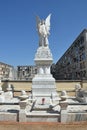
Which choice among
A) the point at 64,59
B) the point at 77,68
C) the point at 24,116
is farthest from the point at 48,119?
the point at 64,59

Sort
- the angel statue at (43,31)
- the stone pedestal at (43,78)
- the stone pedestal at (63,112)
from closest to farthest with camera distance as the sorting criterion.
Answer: the stone pedestal at (63,112) → the stone pedestal at (43,78) → the angel statue at (43,31)

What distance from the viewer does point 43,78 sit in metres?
26.9

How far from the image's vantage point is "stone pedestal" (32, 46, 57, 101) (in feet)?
86.9

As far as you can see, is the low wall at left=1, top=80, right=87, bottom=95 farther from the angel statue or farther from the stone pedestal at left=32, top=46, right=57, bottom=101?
the angel statue

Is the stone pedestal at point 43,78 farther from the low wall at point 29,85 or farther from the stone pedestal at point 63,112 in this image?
the low wall at point 29,85

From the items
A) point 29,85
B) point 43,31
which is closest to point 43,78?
point 43,31

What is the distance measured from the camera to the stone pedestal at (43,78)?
2648 centimetres

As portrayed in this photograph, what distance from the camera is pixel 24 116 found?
16.0 m

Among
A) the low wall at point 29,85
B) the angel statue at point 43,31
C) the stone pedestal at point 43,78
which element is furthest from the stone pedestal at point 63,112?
the low wall at point 29,85

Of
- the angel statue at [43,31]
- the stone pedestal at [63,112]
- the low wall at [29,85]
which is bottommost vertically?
the stone pedestal at [63,112]

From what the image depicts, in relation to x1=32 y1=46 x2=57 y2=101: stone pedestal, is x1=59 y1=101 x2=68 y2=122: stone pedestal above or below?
below

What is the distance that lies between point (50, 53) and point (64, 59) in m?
61.4

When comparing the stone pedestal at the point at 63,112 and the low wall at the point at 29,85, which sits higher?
the low wall at the point at 29,85

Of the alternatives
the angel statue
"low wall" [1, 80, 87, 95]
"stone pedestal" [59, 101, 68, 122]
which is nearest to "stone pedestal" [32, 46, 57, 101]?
the angel statue
